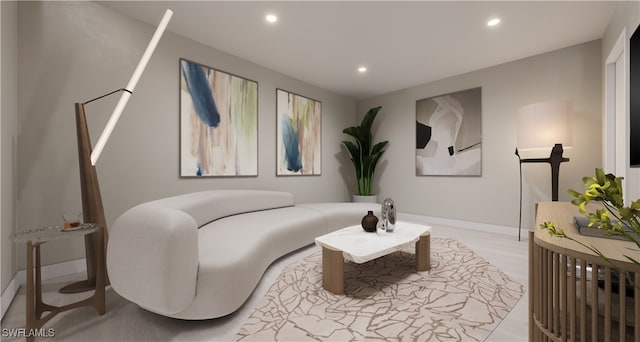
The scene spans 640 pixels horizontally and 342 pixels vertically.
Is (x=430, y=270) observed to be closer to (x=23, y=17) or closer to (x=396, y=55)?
(x=396, y=55)

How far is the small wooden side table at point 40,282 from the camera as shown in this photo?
1322 millimetres

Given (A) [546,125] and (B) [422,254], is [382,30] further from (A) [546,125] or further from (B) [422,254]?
(B) [422,254]

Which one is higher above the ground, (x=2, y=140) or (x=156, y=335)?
(x=2, y=140)

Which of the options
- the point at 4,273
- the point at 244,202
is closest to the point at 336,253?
the point at 244,202

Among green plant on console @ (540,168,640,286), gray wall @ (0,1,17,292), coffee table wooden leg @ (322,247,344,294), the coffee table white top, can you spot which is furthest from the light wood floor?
green plant on console @ (540,168,640,286)

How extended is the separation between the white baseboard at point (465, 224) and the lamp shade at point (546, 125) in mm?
1331

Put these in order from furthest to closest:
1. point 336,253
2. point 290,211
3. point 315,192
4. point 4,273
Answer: point 315,192 < point 290,211 < point 336,253 < point 4,273

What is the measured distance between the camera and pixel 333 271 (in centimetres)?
188

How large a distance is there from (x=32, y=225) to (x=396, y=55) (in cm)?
406

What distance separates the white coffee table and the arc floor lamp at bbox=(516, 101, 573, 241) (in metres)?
1.63

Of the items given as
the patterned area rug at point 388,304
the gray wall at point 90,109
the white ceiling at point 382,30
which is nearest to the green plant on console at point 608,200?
the patterned area rug at point 388,304

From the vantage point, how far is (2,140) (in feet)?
5.55

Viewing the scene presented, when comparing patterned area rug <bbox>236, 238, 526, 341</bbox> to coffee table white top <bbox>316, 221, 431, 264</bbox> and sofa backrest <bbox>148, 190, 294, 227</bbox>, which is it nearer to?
coffee table white top <bbox>316, 221, 431, 264</bbox>

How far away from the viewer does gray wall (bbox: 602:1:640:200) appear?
74.3 inches
